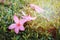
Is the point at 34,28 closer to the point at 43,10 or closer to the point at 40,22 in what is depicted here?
the point at 40,22

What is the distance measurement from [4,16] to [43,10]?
28 cm

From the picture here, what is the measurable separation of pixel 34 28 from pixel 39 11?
0.16 m

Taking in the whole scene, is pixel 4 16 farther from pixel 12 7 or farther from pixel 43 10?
pixel 43 10

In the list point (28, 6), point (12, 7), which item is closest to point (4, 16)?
point (12, 7)

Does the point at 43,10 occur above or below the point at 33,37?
above

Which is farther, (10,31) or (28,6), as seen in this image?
(28,6)

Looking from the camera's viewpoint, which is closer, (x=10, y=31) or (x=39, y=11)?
(x=10, y=31)

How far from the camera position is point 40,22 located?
4.81 feet

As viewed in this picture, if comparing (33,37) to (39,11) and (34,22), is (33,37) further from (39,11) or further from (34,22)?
(39,11)

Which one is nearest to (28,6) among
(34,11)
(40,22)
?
(34,11)

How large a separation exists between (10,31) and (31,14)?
0.19 meters

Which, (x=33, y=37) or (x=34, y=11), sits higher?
(x=34, y=11)

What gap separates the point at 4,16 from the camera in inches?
57.7

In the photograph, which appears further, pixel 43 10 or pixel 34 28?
pixel 43 10
